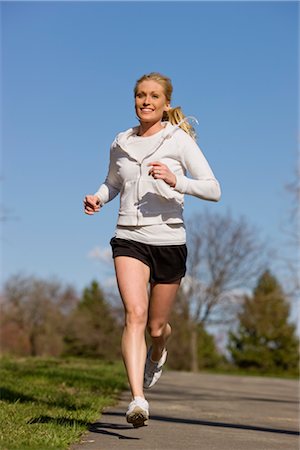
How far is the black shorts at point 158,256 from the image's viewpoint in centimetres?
562

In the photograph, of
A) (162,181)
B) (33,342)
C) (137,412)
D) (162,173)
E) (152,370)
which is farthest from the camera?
(33,342)

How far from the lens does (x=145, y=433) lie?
5805mm

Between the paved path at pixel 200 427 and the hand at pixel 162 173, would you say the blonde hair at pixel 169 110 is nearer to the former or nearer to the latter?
the hand at pixel 162 173

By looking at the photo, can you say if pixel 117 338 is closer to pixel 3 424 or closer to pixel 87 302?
pixel 87 302

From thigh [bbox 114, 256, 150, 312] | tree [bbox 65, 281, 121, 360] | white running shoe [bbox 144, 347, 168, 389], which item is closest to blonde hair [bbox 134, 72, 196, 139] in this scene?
thigh [bbox 114, 256, 150, 312]

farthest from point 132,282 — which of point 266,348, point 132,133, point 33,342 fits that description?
point 33,342

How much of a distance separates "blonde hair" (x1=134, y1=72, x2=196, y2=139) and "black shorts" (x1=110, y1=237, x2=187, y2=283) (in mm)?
858

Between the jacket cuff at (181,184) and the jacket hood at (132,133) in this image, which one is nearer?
the jacket cuff at (181,184)

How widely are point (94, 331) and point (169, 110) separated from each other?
1913 inches

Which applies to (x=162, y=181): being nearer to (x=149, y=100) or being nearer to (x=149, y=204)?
(x=149, y=204)

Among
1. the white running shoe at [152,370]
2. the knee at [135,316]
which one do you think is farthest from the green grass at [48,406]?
the knee at [135,316]

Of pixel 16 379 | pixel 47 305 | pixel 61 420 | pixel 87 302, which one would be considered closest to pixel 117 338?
pixel 87 302

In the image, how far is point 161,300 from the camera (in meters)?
5.85

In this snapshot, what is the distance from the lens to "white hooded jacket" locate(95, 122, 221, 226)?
18.4ft
